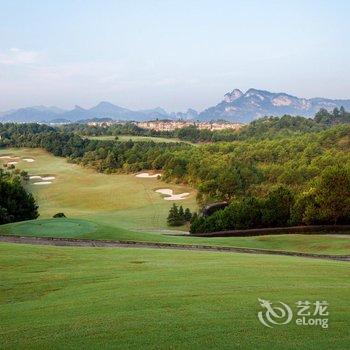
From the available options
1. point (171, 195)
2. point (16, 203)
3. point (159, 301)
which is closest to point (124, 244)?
point (159, 301)

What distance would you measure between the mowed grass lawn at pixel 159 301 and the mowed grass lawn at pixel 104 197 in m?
34.6

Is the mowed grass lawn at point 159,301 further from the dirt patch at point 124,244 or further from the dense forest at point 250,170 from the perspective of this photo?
the dense forest at point 250,170

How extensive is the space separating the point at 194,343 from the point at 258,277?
19.9ft

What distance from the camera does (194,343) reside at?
880 cm

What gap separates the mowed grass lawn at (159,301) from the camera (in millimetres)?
9023

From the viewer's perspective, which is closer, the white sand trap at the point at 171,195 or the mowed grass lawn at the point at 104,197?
the mowed grass lawn at the point at 104,197

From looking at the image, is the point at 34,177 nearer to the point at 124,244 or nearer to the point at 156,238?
the point at 156,238

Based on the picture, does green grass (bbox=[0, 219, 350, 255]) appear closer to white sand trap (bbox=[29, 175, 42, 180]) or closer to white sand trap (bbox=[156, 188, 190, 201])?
white sand trap (bbox=[156, 188, 190, 201])

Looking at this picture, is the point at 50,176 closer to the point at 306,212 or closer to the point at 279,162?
the point at 279,162

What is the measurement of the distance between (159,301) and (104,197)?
225 feet

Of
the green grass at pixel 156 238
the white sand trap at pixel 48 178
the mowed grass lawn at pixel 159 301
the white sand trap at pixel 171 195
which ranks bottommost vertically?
the white sand trap at pixel 171 195

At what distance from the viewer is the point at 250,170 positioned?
247ft

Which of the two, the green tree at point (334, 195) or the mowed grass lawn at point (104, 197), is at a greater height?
the green tree at point (334, 195)

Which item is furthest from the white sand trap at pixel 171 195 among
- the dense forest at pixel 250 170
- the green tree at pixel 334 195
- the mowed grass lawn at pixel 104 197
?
the green tree at pixel 334 195
